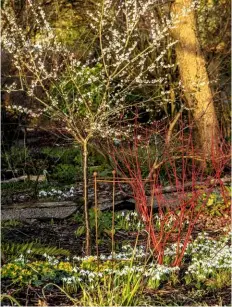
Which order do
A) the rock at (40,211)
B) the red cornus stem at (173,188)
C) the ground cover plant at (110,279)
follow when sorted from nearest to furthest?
1. the ground cover plant at (110,279)
2. the red cornus stem at (173,188)
3. the rock at (40,211)

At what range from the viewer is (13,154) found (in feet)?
42.3

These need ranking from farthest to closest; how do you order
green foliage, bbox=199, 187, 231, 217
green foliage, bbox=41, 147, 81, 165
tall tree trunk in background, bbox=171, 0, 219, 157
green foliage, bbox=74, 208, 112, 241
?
1. green foliage, bbox=41, 147, 81, 165
2. tall tree trunk in background, bbox=171, 0, 219, 157
3. green foliage, bbox=199, 187, 231, 217
4. green foliage, bbox=74, 208, 112, 241

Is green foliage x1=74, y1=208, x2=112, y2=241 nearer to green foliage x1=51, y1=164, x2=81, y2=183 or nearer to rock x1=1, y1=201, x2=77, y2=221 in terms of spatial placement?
rock x1=1, y1=201, x2=77, y2=221

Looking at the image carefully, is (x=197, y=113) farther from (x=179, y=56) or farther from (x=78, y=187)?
(x=78, y=187)

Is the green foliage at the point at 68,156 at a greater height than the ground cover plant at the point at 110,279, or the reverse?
the green foliage at the point at 68,156

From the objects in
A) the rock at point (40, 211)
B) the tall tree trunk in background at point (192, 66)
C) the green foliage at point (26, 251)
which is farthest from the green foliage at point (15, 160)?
the green foliage at point (26, 251)

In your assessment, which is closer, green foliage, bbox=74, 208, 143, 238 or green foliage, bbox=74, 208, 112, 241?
green foliage, bbox=74, 208, 112, 241

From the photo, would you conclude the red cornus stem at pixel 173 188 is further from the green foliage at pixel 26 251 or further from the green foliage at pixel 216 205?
the green foliage at pixel 26 251

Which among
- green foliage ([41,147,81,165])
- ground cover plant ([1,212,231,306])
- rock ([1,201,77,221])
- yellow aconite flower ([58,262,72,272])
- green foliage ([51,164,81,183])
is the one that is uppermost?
green foliage ([41,147,81,165])

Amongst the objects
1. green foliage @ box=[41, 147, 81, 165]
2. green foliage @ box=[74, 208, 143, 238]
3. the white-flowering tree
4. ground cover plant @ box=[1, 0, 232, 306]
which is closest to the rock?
ground cover plant @ box=[1, 0, 232, 306]

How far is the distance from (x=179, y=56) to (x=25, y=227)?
4947 mm

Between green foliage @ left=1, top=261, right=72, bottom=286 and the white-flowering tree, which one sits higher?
the white-flowering tree

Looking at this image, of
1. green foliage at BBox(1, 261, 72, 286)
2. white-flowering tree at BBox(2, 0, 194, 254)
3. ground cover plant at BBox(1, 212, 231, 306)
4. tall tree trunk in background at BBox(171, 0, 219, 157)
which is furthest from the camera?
tall tree trunk in background at BBox(171, 0, 219, 157)

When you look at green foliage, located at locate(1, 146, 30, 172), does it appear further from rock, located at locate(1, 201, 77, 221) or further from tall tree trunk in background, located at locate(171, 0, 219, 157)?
tall tree trunk in background, located at locate(171, 0, 219, 157)
